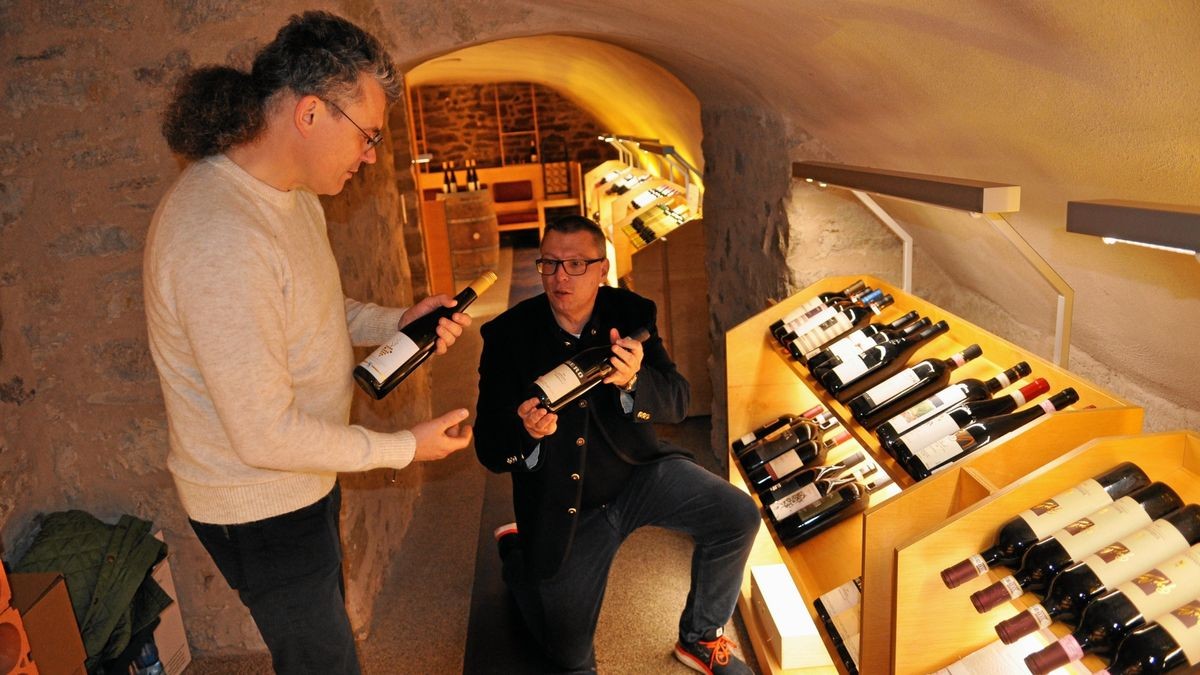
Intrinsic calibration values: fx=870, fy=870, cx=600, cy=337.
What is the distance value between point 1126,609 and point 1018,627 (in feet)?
0.55

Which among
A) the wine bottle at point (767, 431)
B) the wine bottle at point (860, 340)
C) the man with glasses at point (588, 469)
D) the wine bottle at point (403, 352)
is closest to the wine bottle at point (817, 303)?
the wine bottle at point (860, 340)

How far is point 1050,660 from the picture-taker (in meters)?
1.33

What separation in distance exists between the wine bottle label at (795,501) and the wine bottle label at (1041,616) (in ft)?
3.40

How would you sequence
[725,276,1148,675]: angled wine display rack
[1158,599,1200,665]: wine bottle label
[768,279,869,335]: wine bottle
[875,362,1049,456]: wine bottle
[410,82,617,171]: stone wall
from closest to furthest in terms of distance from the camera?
[1158,599,1200,665]: wine bottle label < [725,276,1148,675]: angled wine display rack < [875,362,1049,456]: wine bottle < [768,279,869,335]: wine bottle < [410,82,617,171]: stone wall

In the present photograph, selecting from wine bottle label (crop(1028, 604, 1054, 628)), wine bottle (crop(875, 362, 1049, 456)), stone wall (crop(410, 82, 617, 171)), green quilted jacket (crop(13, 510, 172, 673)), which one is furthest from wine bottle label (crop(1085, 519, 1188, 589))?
stone wall (crop(410, 82, 617, 171))

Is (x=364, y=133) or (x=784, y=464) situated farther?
(x=784, y=464)

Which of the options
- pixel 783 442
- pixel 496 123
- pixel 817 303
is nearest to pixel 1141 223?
pixel 817 303

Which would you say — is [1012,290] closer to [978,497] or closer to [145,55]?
[978,497]

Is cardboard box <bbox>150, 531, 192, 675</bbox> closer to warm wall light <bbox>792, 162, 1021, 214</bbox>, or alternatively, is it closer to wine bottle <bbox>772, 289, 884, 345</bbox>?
wine bottle <bbox>772, 289, 884, 345</bbox>

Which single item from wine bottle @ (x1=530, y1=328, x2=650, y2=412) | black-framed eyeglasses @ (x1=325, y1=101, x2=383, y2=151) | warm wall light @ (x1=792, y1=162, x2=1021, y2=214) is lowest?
wine bottle @ (x1=530, y1=328, x2=650, y2=412)

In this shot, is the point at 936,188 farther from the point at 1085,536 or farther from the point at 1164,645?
the point at 1164,645

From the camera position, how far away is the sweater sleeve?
146cm

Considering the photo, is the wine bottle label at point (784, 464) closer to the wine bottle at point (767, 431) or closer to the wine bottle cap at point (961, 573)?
the wine bottle at point (767, 431)

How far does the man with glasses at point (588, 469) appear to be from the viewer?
243cm
